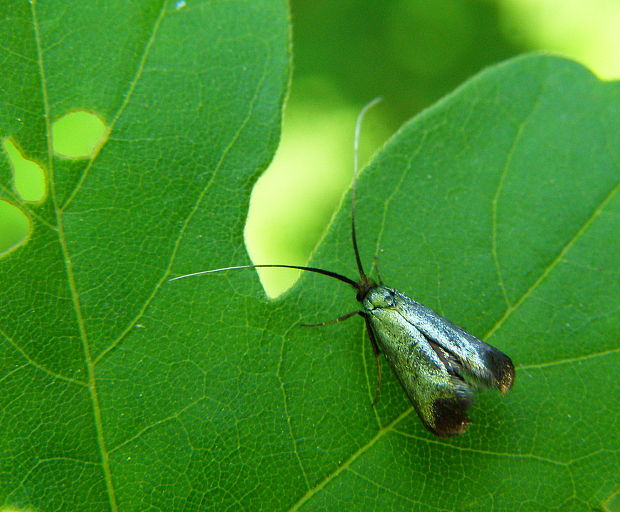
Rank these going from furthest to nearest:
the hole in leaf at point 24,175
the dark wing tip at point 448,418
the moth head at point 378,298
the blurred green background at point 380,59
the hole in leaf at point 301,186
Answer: the blurred green background at point 380,59 → the hole in leaf at point 301,186 → the moth head at point 378,298 → the dark wing tip at point 448,418 → the hole in leaf at point 24,175

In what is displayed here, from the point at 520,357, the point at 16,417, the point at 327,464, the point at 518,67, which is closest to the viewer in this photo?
the point at 16,417

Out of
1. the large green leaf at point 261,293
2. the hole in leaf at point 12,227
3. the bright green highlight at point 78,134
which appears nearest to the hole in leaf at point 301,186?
the large green leaf at point 261,293

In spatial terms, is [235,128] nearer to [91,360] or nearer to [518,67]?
[91,360]

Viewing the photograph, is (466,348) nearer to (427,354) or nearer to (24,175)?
(427,354)

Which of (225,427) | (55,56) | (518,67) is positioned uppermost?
(55,56)

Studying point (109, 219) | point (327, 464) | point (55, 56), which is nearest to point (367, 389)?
point (327, 464)

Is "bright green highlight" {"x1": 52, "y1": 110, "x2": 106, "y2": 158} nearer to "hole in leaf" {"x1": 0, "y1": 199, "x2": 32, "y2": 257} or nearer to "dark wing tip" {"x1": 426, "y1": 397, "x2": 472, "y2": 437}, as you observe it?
"hole in leaf" {"x1": 0, "y1": 199, "x2": 32, "y2": 257}

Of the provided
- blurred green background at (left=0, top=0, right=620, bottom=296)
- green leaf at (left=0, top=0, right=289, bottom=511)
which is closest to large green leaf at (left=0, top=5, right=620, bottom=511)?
green leaf at (left=0, top=0, right=289, bottom=511)

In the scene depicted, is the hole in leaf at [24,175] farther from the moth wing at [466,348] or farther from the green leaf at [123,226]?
the moth wing at [466,348]
